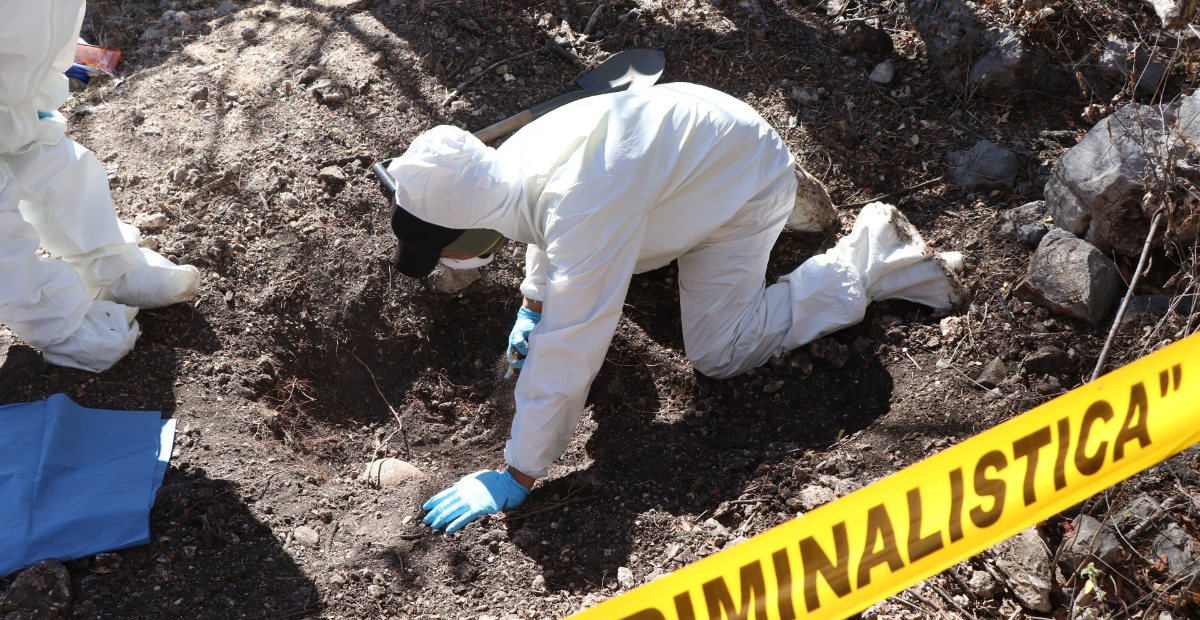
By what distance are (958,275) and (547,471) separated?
1612 mm

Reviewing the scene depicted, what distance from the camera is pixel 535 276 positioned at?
2.93 m

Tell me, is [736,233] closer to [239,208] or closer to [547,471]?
[547,471]

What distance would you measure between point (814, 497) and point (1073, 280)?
118cm

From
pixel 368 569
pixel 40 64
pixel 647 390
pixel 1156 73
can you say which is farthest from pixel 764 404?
pixel 40 64

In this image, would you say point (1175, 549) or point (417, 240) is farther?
point (417, 240)

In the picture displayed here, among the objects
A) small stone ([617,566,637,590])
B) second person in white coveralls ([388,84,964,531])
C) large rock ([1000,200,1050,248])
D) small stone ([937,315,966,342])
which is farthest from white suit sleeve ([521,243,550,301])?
large rock ([1000,200,1050,248])

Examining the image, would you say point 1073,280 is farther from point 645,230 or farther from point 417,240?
point 417,240

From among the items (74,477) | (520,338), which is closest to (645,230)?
(520,338)

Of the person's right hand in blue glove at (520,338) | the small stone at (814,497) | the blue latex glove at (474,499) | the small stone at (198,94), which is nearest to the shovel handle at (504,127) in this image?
the person's right hand in blue glove at (520,338)

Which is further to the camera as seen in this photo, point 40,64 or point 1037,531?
point 40,64

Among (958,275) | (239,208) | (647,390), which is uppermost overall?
(958,275)

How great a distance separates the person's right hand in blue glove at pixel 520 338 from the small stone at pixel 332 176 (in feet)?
3.42

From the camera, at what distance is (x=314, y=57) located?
12.6 feet

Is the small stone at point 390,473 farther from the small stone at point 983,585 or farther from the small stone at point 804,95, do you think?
the small stone at point 804,95
